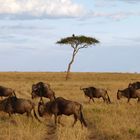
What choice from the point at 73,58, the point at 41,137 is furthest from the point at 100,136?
the point at 73,58

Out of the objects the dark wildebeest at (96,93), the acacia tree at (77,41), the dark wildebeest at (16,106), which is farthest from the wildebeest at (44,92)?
the acacia tree at (77,41)

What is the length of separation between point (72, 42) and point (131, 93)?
36.3 metres

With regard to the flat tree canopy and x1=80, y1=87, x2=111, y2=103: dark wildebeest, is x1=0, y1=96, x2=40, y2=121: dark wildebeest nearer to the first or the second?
x1=80, y1=87, x2=111, y2=103: dark wildebeest

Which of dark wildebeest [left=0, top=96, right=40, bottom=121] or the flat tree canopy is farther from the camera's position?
the flat tree canopy

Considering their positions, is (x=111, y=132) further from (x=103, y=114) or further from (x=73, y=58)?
(x=73, y=58)

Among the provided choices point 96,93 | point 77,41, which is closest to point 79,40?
point 77,41

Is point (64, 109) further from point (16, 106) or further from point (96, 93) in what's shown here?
point (96, 93)

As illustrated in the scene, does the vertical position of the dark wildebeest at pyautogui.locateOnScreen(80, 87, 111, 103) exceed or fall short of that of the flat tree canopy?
it falls short

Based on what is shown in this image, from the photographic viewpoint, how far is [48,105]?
59.0 ft

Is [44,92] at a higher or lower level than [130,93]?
lower

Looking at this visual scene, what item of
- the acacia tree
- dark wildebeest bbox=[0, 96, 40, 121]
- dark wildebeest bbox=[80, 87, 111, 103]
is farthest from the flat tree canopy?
dark wildebeest bbox=[0, 96, 40, 121]

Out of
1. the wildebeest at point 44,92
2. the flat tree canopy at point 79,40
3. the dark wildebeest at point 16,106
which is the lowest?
the dark wildebeest at point 16,106

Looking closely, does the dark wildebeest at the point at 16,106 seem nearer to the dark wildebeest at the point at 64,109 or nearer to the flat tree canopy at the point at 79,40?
the dark wildebeest at the point at 64,109

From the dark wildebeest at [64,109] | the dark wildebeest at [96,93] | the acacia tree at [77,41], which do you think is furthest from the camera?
the acacia tree at [77,41]
